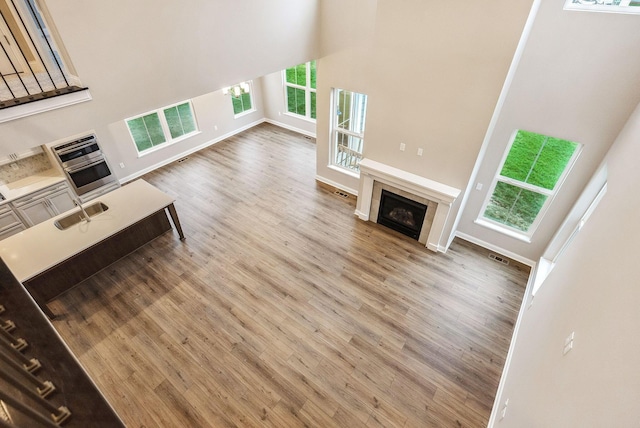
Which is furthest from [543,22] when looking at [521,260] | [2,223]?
[2,223]

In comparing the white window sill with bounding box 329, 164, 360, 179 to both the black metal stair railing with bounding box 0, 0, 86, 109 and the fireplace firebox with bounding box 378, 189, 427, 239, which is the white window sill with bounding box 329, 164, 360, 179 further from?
the black metal stair railing with bounding box 0, 0, 86, 109

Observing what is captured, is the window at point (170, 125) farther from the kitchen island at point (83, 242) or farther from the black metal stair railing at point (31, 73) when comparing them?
the black metal stair railing at point (31, 73)

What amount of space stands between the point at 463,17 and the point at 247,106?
7292mm

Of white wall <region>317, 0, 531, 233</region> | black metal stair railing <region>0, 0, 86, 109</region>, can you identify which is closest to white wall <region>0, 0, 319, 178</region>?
black metal stair railing <region>0, 0, 86, 109</region>

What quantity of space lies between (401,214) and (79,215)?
5602mm

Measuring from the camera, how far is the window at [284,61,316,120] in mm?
8758

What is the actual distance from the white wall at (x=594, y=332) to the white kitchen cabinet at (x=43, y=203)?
7.74m

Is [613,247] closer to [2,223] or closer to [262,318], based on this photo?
[262,318]

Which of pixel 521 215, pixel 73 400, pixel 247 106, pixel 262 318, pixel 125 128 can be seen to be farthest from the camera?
pixel 247 106

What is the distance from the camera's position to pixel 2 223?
5441 millimetres

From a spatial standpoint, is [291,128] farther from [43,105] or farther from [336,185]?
[43,105]

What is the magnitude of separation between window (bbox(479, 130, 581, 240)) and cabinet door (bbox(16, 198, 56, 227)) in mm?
8098

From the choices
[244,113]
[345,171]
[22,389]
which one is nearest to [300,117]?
[244,113]

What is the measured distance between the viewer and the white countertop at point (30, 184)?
5.46 m
